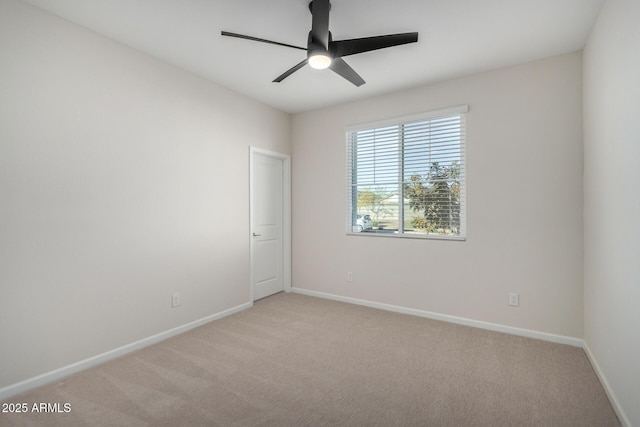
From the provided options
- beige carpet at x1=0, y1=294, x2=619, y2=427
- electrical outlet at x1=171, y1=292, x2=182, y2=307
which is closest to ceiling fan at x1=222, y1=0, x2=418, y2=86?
beige carpet at x1=0, y1=294, x2=619, y2=427

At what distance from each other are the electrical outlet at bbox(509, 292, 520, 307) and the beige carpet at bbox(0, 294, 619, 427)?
12.8 inches

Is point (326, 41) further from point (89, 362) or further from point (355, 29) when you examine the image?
point (89, 362)

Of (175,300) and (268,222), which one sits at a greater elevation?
(268,222)

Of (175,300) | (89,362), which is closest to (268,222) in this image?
(175,300)

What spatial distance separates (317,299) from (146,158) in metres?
2.75

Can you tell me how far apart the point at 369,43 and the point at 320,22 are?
14.9 inches

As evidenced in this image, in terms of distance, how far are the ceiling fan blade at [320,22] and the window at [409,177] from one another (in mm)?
1899

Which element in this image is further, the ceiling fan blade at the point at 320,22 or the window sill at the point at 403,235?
the window sill at the point at 403,235

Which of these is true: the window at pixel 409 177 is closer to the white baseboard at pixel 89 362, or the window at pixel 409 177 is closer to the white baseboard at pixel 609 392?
the white baseboard at pixel 609 392

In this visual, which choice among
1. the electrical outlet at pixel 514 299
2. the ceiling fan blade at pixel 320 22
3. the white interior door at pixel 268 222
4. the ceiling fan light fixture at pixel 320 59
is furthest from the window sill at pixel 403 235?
the ceiling fan blade at pixel 320 22

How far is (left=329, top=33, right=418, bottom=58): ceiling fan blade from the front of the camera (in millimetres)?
2020

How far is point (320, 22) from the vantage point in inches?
76.2

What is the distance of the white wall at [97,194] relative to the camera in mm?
2068

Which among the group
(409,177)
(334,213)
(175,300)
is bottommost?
(175,300)
